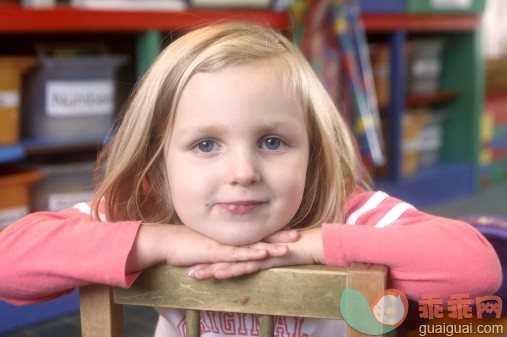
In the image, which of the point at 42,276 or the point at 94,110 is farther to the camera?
the point at 94,110

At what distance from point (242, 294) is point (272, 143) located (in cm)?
18

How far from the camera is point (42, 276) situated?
775mm

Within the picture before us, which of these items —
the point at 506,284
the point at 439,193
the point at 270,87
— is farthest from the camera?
the point at 439,193

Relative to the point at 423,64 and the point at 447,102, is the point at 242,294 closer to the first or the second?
the point at 423,64

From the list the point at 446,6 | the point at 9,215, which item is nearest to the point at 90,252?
the point at 9,215

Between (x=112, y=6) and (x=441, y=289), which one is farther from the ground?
(x=112, y=6)

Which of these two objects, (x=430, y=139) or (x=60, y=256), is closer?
(x=60, y=256)

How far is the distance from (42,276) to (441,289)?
0.41m

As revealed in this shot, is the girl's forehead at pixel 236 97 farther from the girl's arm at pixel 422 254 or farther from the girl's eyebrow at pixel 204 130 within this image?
the girl's arm at pixel 422 254

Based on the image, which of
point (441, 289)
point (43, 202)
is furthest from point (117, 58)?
point (441, 289)

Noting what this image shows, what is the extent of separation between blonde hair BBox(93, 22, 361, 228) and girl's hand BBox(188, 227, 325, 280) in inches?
6.0

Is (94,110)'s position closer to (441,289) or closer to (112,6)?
(112,6)

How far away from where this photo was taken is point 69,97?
211 centimetres

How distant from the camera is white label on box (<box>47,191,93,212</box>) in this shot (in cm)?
209
